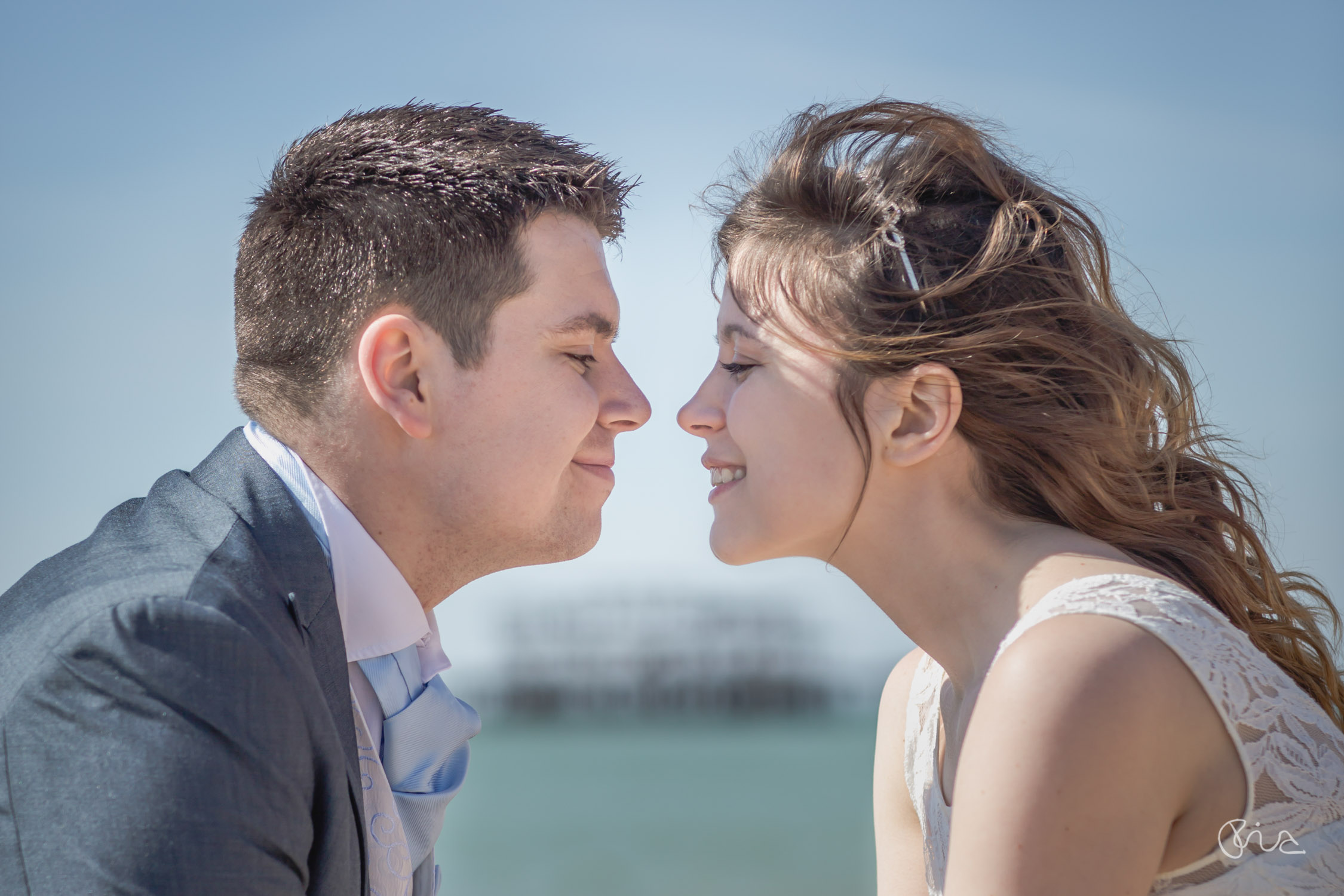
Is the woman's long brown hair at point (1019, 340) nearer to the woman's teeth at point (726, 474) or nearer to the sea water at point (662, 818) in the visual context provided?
the woman's teeth at point (726, 474)

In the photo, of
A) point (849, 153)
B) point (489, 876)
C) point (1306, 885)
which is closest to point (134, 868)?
point (1306, 885)

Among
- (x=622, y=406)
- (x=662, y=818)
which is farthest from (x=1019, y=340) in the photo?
(x=662, y=818)

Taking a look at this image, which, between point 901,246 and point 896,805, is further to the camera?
point 896,805

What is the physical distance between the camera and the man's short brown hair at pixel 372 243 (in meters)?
3.52

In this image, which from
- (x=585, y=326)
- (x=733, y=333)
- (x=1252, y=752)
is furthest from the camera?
(x=585, y=326)

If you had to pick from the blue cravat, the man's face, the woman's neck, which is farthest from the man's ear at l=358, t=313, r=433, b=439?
the woman's neck

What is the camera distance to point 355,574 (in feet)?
10.5

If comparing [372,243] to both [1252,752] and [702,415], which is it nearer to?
[702,415]

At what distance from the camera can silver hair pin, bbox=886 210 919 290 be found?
289 centimetres

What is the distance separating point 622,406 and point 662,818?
2861 centimetres

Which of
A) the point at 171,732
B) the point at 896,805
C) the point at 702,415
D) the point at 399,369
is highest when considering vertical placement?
the point at 399,369

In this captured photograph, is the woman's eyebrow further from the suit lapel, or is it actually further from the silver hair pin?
the suit lapel

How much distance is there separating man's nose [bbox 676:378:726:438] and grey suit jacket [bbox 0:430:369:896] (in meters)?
1.24

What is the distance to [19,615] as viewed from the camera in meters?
2.41
